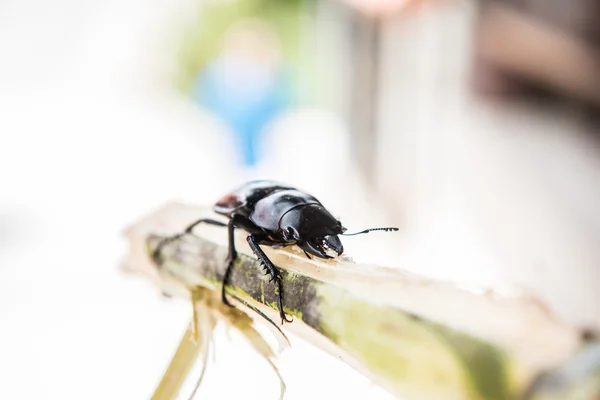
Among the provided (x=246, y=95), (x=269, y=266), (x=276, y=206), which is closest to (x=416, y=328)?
(x=269, y=266)

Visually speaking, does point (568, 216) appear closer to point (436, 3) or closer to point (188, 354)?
point (436, 3)

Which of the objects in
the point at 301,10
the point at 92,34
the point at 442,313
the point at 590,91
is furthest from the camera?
the point at 301,10

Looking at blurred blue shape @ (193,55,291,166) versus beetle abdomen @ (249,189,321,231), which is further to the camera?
blurred blue shape @ (193,55,291,166)

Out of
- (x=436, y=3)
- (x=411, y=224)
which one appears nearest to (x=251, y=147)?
(x=411, y=224)

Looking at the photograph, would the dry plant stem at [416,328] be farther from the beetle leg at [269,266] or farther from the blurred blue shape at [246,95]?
the blurred blue shape at [246,95]

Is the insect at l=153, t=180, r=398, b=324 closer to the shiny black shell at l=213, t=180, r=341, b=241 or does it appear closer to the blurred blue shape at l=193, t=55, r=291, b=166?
the shiny black shell at l=213, t=180, r=341, b=241

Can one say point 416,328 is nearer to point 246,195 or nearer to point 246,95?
point 246,195

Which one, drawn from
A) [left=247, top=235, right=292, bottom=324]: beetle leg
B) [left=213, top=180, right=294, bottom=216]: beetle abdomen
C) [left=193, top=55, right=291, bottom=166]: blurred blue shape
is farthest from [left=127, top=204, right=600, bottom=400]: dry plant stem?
[left=193, top=55, right=291, bottom=166]: blurred blue shape
